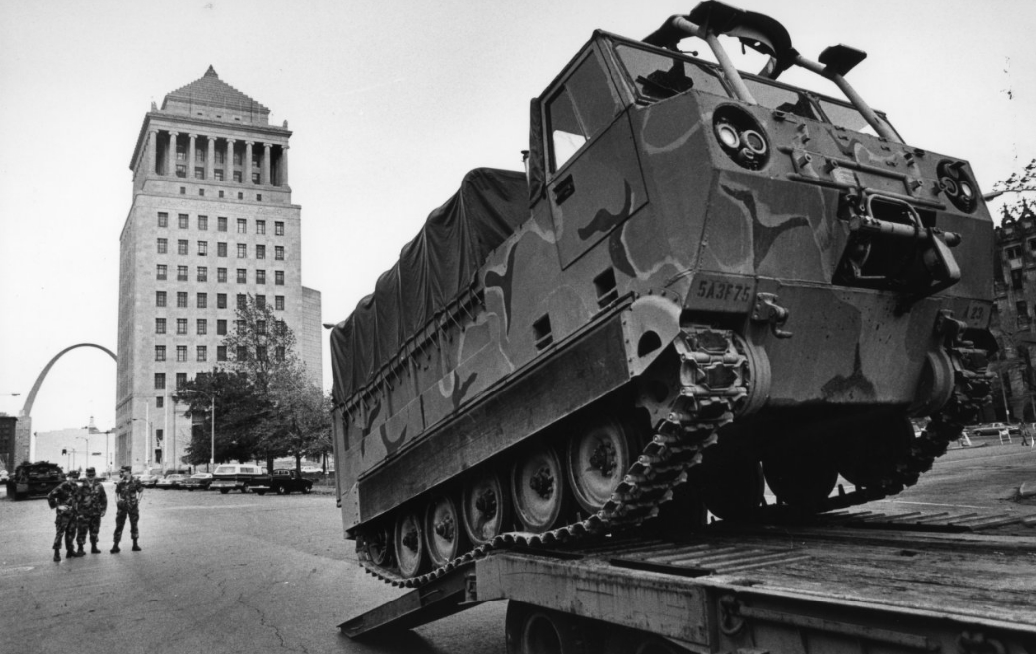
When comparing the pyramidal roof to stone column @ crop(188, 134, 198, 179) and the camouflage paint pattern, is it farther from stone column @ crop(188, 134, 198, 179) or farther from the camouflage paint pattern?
the camouflage paint pattern

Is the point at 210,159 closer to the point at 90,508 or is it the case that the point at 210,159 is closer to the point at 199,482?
the point at 199,482

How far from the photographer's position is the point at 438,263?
799 cm

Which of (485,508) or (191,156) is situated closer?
(485,508)

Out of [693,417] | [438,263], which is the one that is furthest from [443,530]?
[693,417]

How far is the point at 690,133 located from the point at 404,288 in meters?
4.52

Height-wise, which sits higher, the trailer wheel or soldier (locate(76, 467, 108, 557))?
soldier (locate(76, 467, 108, 557))

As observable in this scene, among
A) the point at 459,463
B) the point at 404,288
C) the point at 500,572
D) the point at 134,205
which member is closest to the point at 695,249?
the point at 500,572

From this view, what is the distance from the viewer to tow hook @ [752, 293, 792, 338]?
504 centimetres

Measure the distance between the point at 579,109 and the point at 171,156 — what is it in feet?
318

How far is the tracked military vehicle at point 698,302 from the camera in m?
4.95

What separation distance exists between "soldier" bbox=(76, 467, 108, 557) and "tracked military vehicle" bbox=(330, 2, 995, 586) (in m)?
11.8

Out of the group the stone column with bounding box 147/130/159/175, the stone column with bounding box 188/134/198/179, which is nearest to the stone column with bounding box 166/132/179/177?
the stone column with bounding box 147/130/159/175

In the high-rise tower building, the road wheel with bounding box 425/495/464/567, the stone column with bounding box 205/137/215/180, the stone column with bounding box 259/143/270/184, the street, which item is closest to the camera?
the road wheel with bounding box 425/495/464/567

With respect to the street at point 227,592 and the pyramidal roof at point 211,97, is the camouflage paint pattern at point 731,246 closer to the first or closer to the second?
the street at point 227,592
